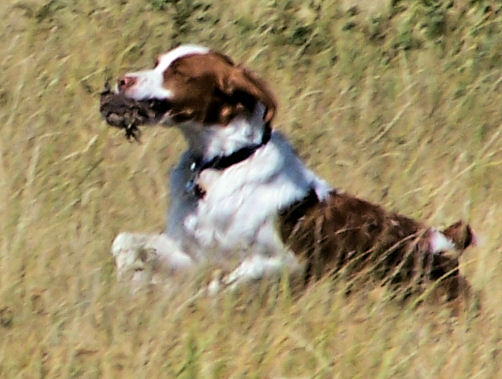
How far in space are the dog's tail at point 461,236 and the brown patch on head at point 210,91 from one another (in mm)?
738

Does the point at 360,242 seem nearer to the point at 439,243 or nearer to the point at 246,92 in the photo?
the point at 439,243

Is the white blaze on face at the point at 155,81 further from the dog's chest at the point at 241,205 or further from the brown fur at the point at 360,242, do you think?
the brown fur at the point at 360,242

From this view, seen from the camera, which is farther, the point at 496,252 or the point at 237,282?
the point at 496,252

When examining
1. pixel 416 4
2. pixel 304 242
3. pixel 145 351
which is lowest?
pixel 416 4

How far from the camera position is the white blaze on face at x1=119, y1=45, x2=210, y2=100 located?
524 cm

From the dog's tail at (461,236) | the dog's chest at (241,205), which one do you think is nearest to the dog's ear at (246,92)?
the dog's chest at (241,205)

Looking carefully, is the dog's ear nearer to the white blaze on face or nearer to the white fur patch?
the white blaze on face

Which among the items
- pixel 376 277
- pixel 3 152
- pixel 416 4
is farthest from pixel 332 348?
pixel 416 4

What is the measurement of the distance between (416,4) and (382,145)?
1.37 metres

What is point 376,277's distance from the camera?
5141 millimetres

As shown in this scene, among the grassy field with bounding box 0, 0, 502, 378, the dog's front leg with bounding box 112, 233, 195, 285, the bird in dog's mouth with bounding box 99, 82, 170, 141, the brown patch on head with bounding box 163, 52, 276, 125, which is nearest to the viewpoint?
the grassy field with bounding box 0, 0, 502, 378

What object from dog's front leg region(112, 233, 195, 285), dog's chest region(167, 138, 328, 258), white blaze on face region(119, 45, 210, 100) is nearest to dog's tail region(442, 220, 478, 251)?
dog's chest region(167, 138, 328, 258)

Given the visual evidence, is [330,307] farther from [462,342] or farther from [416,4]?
[416,4]

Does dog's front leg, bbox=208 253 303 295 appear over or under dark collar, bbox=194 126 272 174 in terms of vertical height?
under
